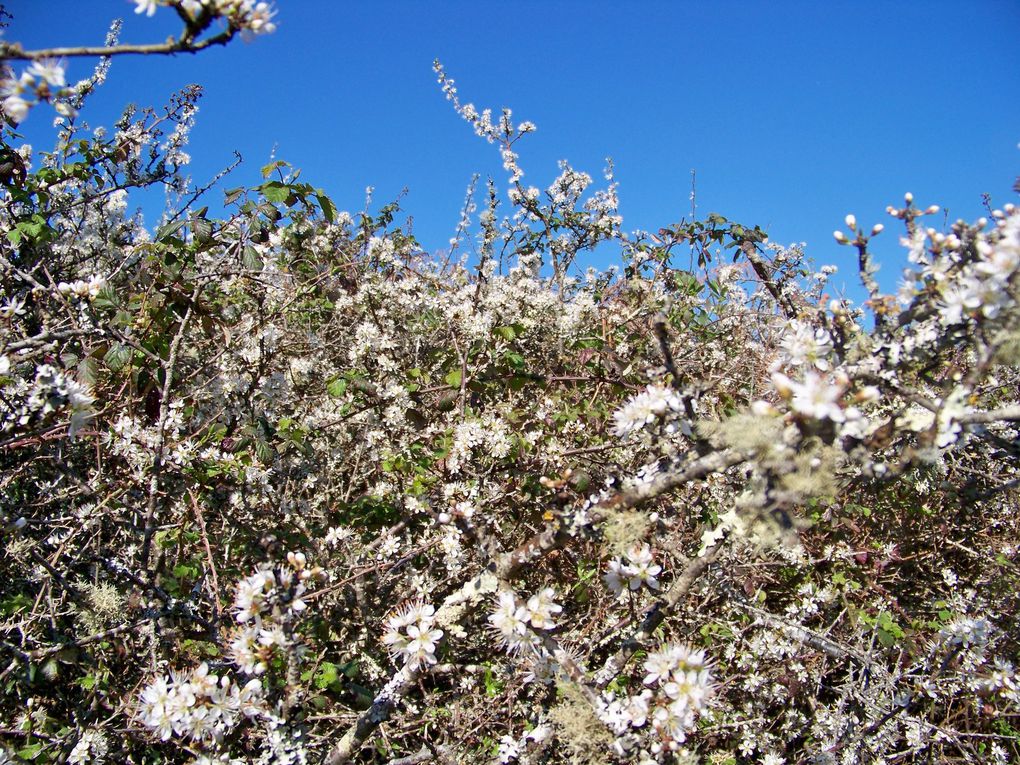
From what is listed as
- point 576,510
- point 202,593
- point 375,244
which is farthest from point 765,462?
point 375,244

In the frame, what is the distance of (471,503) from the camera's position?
2.09 meters

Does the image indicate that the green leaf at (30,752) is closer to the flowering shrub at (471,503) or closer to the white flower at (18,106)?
the flowering shrub at (471,503)

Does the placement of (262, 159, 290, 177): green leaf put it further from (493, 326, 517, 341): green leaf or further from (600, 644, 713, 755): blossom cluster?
(600, 644, 713, 755): blossom cluster

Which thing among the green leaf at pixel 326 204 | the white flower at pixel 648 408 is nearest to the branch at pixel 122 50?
the white flower at pixel 648 408

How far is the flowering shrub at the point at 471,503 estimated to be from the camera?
4.31ft

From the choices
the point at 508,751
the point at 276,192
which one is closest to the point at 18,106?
the point at 276,192

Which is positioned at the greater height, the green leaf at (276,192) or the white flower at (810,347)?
the green leaf at (276,192)

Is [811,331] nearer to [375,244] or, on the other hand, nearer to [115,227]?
[375,244]

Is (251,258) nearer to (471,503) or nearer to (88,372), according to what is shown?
(88,372)

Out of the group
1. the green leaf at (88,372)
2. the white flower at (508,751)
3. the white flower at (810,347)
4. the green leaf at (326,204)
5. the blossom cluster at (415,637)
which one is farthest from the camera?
the green leaf at (326,204)

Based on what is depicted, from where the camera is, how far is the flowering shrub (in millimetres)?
1314

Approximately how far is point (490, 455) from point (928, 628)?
248cm

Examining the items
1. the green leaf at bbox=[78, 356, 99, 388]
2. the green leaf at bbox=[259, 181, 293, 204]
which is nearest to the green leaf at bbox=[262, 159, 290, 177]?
the green leaf at bbox=[259, 181, 293, 204]

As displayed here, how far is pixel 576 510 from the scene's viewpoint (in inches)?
59.4
